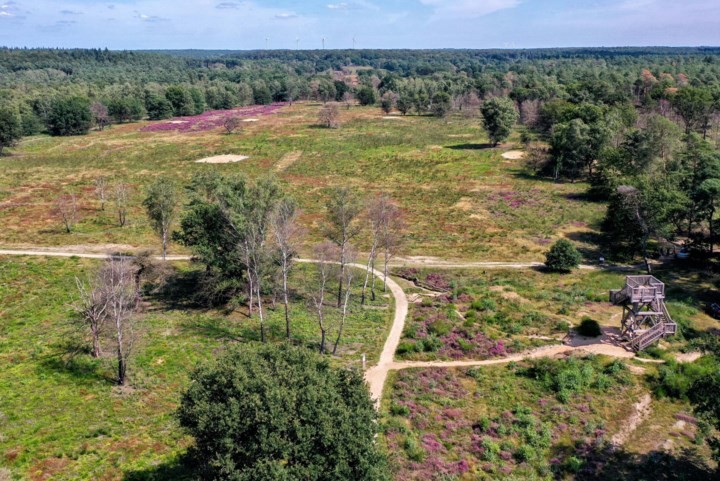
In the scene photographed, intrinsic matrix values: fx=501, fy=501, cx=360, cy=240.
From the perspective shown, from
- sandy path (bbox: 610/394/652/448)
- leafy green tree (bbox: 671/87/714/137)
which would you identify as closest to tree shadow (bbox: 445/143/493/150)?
leafy green tree (bbox: 671/87/714/137)

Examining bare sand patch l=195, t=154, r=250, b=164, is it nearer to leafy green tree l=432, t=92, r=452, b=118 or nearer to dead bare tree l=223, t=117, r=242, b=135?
dead bare tree l=223, t=117, r=242, b=135

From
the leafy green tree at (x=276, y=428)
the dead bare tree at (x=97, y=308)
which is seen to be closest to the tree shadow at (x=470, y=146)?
the dead bare tree at (x=97, y=308)

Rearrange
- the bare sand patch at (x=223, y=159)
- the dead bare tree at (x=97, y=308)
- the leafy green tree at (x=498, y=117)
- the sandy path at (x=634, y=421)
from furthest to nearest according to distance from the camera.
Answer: the leafy green tree at (x=498, y=117) < the bare sand patch at (x=223, y=159) < the dead bare tree at (x=97, y=308) < the sandy path at (x=634, y=421)

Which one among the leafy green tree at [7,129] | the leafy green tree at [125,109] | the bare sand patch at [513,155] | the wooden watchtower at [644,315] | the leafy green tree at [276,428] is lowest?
the wooden watchtower at [644,315]

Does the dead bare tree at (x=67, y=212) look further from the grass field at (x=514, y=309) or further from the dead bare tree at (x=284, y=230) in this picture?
the grass field at (x=514, y=309)

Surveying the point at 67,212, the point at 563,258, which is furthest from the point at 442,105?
the point at 67,212

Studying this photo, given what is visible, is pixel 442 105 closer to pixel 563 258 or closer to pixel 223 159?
pixel 223 159
